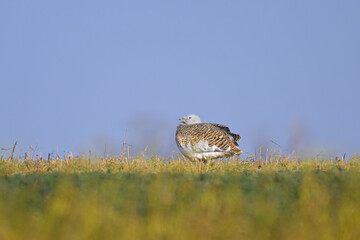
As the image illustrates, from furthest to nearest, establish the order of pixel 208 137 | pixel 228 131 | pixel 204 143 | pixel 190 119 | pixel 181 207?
pixel 190 119 < pixel 228 131 < pixel 208 137 < pixel 204 143 < pixel 181 207

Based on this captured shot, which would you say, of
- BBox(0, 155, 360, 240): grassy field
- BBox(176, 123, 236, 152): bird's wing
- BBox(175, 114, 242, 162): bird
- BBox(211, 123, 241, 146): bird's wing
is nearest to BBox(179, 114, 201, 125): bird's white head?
BBox(211, 123, 241, 146): bird's wing

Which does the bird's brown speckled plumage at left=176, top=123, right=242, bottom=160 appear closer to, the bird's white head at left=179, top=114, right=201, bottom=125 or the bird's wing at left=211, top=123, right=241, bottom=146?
the bird's wing at left=211, top=123, right=241, bottom=146

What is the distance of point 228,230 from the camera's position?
17.3 feet

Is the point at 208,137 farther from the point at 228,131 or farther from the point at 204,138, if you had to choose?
the point at 228,131

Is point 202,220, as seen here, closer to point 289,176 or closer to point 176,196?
point 176,196

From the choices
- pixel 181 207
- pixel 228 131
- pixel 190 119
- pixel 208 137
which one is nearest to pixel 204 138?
pixel 208 137

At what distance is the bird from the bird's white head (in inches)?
30.9

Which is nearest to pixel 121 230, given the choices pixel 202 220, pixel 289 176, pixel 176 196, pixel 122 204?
pixel 202 220

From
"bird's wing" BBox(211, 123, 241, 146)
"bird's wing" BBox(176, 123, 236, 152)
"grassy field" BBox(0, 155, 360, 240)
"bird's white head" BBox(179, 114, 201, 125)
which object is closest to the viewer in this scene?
"grassy field" BBox(0, 155, 360, 240)

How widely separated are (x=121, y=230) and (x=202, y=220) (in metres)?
0.70

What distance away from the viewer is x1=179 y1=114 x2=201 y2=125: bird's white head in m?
14.0

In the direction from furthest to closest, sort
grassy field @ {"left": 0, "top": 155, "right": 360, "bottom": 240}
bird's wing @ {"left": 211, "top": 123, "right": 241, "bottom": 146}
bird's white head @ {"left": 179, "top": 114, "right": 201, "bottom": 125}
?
bird's white head @ {"left": 179, "top": 114, "right": 201, "bottom": 125} < bird's wing @ {"left": 211, "top": 123, "right": 241, "bottom": 146} < grassy field @ {"left": 0, "top": 155, "right": 360, "bottom": 240}

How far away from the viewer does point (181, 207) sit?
238 inches

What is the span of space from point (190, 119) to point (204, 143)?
170cm
